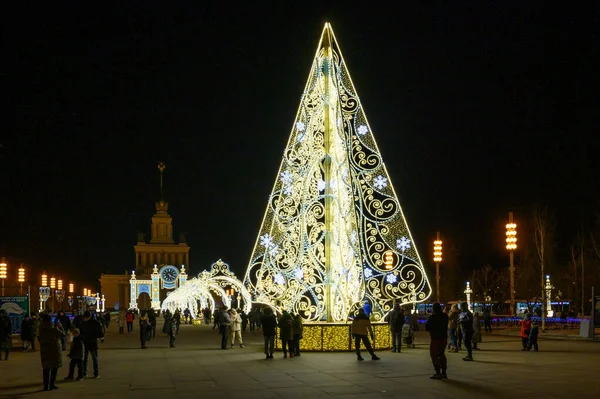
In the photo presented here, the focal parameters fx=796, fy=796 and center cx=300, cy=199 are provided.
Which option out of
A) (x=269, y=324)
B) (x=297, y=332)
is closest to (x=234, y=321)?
(x=269, y=324)

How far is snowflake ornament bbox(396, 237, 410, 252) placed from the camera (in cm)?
2306

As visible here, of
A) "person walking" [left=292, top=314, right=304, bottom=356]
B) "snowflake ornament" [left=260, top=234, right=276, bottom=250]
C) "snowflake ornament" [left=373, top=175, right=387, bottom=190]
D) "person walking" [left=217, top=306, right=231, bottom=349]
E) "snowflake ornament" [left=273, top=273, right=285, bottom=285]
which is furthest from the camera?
"person walking" [left=217, top=306, right=231, bottom=349]

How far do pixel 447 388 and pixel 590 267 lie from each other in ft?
185

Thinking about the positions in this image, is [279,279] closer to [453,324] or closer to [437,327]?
[453,324]

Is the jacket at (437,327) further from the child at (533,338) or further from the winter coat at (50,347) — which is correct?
the child at (533,338)

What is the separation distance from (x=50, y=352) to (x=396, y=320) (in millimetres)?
10249

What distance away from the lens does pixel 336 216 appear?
2333 cm

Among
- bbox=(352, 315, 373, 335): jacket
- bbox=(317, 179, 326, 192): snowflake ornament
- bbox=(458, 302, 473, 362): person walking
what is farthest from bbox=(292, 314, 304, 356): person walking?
bbox=(458, 302, 473, 362): person walking

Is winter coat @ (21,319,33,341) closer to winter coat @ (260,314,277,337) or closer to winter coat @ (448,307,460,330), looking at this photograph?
winter coat @ (260,314,277,337)

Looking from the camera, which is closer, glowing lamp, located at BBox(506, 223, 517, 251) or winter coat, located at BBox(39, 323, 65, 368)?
winter coat, located at BBox(39, 323, 65, 368)

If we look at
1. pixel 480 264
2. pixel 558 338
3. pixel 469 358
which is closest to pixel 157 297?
pixel 480 264

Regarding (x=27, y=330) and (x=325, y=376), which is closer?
(x=325, y=376)

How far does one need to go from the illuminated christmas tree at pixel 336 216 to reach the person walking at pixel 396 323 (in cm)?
83

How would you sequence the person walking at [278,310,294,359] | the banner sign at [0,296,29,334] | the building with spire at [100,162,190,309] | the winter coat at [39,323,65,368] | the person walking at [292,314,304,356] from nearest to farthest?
the winter coat at [39,323,65,368] < the person walking at [278,310,294,359] < the person walking at [292,314,304,356] < the banner sign at [0,296,29,334] < the building with spire at [100,162,190,309]
